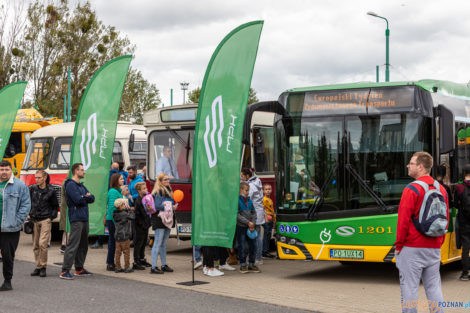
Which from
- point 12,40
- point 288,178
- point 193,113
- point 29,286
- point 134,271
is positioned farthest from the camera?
point 12,40

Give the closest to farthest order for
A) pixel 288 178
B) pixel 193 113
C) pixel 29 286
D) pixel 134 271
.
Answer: pixel 29 286 → pixel 288 178 → pixel 134 271 → pixel 193 113

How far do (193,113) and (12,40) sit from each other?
24.7m

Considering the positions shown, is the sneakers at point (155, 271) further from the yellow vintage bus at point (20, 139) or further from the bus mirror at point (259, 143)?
the yellow vintage bus at point (20, 139)

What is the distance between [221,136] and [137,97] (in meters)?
35.9

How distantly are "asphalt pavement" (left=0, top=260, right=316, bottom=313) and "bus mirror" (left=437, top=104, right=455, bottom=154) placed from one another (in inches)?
128

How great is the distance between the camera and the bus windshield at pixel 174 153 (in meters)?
14.7

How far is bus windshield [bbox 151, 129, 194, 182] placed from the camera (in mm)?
14695

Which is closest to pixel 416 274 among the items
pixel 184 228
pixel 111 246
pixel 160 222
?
pixel 160 222

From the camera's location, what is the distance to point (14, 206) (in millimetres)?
9945

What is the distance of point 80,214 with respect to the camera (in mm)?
11172

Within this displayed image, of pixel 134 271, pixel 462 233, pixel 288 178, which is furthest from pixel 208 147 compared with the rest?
pixel 462 233

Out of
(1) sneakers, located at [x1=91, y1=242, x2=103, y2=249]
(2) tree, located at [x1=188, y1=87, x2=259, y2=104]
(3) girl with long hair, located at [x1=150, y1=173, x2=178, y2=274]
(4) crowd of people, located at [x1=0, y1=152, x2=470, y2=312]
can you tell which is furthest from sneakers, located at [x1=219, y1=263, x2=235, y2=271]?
(2) tree, located at [x1=188, y1=87, x2=259, y2=104]

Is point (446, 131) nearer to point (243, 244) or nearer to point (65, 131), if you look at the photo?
point (243, 244)

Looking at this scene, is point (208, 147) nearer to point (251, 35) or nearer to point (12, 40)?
point (251, 35)
